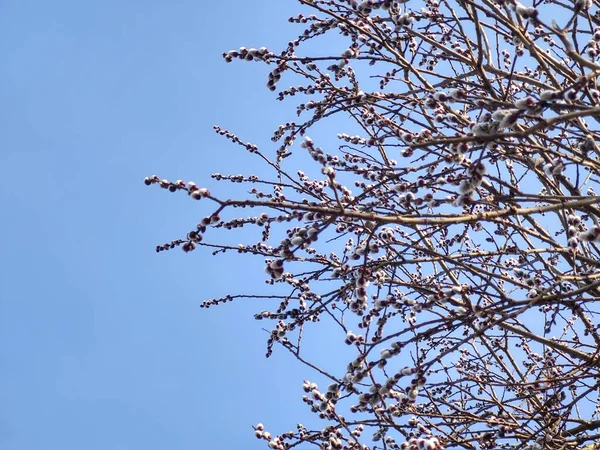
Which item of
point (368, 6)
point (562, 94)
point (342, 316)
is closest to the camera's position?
point (562, 94)

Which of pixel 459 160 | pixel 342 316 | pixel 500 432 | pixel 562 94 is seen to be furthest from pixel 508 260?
pixel 562 94

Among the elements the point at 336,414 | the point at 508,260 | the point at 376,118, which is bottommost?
the point at 336,414

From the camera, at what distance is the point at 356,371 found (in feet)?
9.26

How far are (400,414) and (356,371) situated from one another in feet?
4.23

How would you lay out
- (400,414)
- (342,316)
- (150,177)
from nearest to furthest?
(150,177)
(400,414)
(342,316)

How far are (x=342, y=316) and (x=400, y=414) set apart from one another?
2.76 ft

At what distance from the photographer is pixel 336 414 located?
3244mm

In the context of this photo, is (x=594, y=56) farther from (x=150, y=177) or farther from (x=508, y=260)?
(x=150, y=177)

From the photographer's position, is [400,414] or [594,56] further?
[400,414]

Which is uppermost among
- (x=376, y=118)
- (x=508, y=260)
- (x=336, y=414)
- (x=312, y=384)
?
(x=376, y=118)

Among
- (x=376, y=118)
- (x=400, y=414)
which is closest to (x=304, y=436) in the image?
(x=400, y=414)

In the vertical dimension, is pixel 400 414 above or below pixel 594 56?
below

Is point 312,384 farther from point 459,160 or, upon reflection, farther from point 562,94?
point 562,94

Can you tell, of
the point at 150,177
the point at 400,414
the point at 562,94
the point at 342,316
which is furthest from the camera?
the point at 342,316
